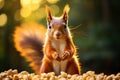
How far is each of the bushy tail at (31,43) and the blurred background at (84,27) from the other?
0.06 meters

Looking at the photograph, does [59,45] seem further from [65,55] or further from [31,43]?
[31,43]

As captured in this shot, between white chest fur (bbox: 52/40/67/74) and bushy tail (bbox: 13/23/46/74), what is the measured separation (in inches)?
5.9

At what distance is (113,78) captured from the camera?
1.69 metres

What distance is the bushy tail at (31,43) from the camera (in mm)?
2033

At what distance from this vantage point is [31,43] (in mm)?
2061

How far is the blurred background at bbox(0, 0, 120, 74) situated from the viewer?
2.17 m

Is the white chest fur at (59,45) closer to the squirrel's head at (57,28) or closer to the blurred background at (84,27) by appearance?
the squirrel's head at (57,28)

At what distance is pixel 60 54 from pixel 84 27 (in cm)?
40

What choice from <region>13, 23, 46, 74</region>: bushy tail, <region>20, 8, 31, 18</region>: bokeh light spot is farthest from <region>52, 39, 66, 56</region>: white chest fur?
<region>20, 8, 31, 18</region>: bokeh light spot

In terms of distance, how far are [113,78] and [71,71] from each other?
0.80ft

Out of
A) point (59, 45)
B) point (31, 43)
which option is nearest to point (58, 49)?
point (59, 45)

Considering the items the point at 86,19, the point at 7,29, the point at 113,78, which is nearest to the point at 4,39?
the point at 7,29

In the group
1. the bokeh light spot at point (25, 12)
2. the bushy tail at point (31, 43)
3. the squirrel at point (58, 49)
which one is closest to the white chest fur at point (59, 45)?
the squirrel at point (58, 49)

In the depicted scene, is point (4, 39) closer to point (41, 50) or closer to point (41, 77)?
point (41, 50)
